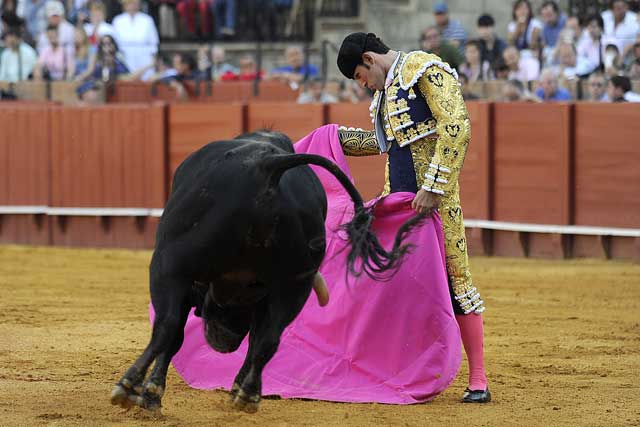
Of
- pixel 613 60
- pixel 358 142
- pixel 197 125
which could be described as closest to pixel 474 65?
pixel 613 60

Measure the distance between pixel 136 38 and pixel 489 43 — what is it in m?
3.83

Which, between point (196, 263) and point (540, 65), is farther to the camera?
point (540, 65)

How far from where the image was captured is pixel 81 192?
34.8 feet

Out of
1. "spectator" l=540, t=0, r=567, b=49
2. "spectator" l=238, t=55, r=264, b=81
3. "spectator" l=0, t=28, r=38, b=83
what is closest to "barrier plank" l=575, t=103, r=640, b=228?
"spectator" l=540, t=0, r=567, b=49

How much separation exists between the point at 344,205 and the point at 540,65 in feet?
19.7

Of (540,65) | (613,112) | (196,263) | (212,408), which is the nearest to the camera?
(196,263)

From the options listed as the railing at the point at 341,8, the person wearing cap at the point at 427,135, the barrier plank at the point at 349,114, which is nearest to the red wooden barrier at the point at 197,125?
the barrier plank at the point at 349,114

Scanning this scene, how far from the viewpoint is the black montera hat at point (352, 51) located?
4.25 meters

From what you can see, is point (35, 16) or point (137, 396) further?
point (35, 16)

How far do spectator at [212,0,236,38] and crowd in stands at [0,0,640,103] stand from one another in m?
0.01

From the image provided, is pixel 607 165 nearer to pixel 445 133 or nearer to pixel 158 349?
pixel 445 133

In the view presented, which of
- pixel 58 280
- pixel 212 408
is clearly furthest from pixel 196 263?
pixel 58 280

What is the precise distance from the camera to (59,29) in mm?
12844

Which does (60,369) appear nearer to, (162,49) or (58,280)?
(58,280)
